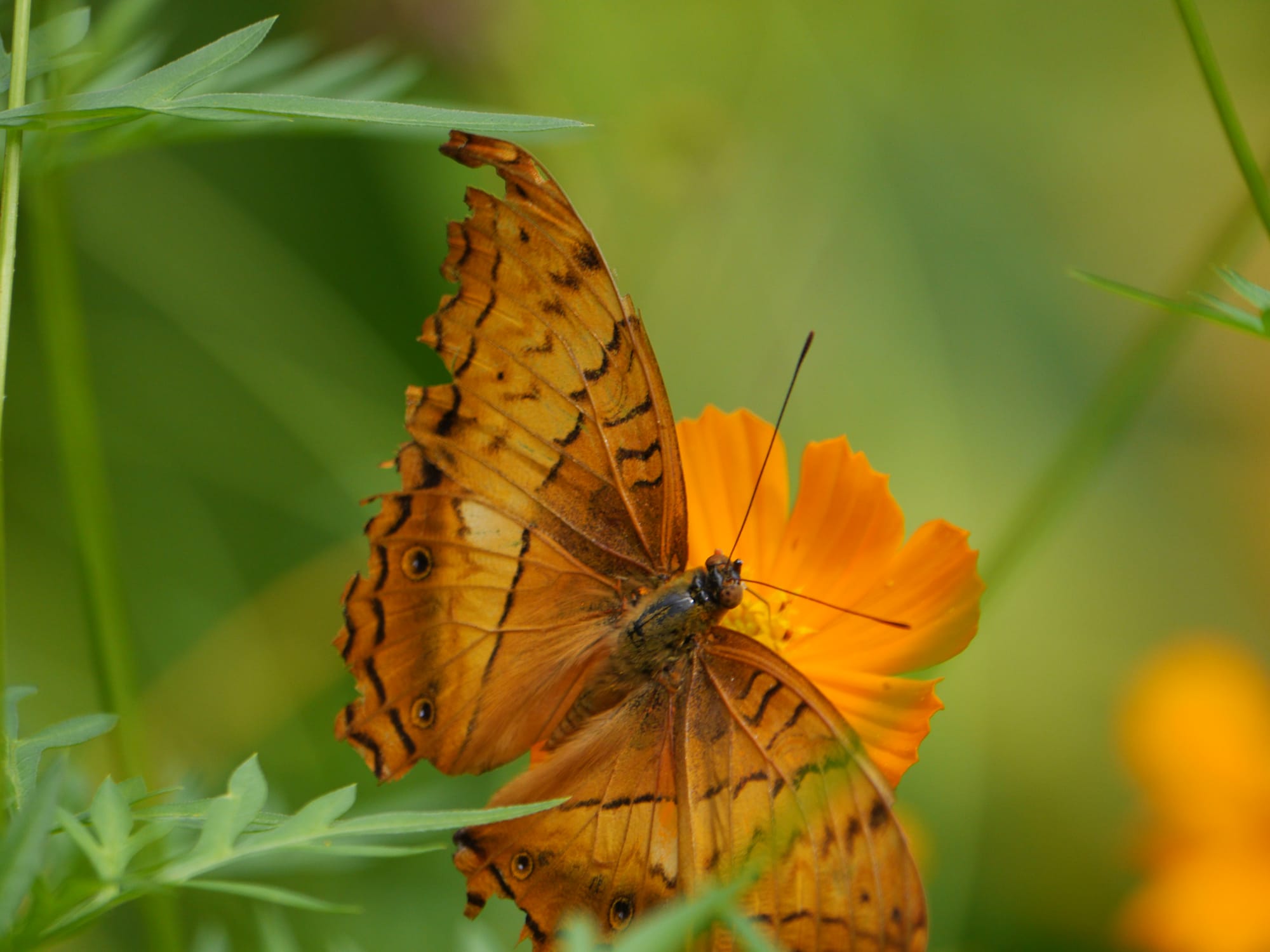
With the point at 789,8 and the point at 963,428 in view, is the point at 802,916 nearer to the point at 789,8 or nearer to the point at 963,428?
the point at 963,428

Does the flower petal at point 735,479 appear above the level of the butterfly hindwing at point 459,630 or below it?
above

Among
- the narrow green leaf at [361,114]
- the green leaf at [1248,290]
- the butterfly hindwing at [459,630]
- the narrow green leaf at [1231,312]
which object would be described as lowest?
the butterfly hindwing at [459,630]

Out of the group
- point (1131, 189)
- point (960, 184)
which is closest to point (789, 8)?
point (960, 184)

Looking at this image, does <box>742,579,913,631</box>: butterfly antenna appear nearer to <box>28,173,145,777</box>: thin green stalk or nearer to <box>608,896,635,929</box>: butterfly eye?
<box>608,896,635,929</box>: butterfly eye

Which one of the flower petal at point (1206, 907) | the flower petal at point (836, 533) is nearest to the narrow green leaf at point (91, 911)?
the flower petal at point (836, 533)

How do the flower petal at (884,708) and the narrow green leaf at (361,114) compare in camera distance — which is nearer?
the narrow green leaf at (361,114)

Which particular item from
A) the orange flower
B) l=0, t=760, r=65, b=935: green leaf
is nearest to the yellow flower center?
the orange flower

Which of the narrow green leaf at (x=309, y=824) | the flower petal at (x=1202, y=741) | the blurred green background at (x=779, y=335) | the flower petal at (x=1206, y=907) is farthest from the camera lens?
the blurred green background at (x=779, y=335)

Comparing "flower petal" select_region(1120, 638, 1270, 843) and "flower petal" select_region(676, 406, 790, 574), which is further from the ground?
"flower petal" select_region(676, 406, 790, 574)

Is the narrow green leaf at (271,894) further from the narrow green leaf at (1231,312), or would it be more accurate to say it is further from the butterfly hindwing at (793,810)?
the narrow green leaf at (1231,312)
